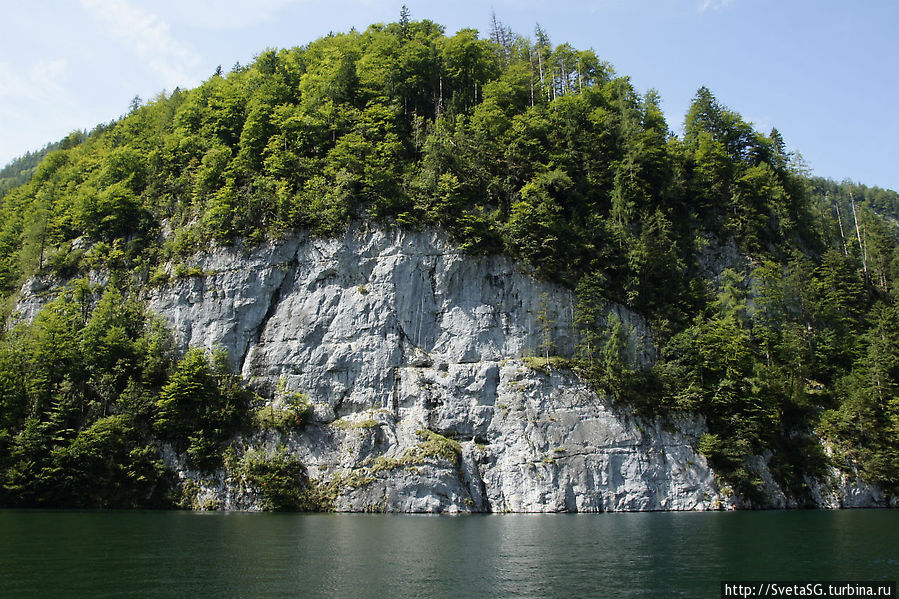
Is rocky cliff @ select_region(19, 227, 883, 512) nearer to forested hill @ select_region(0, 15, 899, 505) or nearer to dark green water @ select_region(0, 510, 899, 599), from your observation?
forested hill @ select_region(0, 15, 899, 505)

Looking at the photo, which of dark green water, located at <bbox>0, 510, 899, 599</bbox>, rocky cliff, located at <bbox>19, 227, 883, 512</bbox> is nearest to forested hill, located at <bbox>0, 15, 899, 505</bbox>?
rocky cliff, located at <bbox>19, 227, 883, 512</bbox>

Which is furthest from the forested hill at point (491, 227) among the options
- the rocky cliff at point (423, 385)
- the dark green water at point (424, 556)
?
the dark green water at point (424, 556)

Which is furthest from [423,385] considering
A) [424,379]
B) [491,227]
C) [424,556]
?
[424,556]

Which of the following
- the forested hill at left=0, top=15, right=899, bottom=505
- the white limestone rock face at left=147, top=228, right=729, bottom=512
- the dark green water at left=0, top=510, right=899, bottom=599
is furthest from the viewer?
the forested hill at left=0, top=15, right=899, bottom=505

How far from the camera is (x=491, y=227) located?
42.4 meters

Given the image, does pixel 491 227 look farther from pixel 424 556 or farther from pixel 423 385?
pixel 424 556

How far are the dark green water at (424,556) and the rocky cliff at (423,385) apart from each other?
6.77 m

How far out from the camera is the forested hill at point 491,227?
39219mm

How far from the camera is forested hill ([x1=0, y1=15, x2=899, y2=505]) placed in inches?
1544

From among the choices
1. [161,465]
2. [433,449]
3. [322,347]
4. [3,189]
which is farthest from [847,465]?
[3,189]

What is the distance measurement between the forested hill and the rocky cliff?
1.67 metres

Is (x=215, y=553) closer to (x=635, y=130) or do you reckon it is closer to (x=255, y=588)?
(x=255, y=588)

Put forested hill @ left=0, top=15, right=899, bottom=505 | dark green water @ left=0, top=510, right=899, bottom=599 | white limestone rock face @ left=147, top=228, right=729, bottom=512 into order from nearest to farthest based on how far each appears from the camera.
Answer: dark green water @ left=0, top=510, right=899, bottom=599, white limestone rock face @ left=147, top=228, right=729, bottom=512, forested hill @ left=0, top=15, right=899, bottom=505

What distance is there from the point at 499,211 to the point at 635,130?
1626 cm
